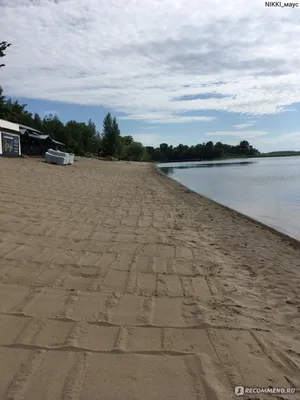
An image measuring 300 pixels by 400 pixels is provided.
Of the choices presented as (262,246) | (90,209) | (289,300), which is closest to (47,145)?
(90,209)

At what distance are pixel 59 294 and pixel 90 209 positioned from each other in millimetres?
6066

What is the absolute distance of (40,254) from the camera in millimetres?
5520

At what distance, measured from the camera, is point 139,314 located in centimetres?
381

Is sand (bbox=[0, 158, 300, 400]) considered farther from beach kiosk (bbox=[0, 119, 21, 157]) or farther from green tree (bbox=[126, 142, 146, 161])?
green tree (bbox=[126, 142, 146, 161])

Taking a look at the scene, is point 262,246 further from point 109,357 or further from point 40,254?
point 109,357

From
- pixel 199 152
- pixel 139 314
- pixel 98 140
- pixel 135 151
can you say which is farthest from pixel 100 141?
pixel 139 314

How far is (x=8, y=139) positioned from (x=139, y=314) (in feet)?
90.9

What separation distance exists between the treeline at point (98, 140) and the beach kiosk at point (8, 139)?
34.0 ft

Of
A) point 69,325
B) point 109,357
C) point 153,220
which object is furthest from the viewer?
point 153,220

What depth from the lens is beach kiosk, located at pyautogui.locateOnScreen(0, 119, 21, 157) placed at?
2722cm

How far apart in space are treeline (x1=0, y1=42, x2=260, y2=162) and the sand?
35505 millimetres

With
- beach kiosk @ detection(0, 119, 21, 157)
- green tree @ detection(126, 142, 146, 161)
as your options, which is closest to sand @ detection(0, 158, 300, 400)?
beach kiosk @ detection(0, 119, 21, 157)

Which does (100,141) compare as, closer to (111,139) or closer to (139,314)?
(111,139)

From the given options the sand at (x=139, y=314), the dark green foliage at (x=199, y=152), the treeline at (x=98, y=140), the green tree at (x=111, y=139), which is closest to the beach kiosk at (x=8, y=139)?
the treeline at (x=98, y=140)
